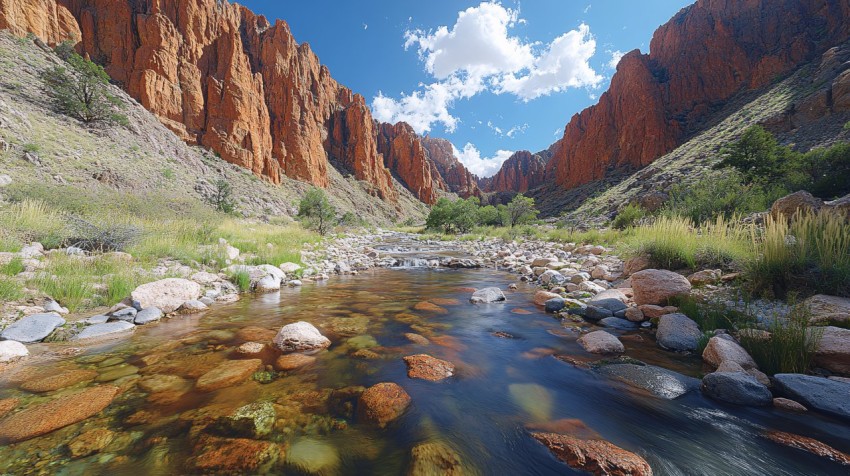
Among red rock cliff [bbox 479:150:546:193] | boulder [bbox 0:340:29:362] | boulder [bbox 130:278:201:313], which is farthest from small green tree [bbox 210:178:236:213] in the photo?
red rock cliff [bbox 479:150:546:193]

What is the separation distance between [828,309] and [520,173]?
14506 cm

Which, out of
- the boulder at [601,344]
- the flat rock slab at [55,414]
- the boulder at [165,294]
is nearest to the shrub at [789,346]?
the boulder at [601,344]

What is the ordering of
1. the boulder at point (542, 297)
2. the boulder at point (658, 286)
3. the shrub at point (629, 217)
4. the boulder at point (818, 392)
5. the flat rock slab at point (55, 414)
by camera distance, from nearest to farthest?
the flat rock slab at point (55, 414), the boulder at point (818, 392), the boulder at point (658, 286), the boulder at point (542, 297), the shrub at point (629, 217)

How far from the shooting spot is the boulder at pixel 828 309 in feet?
10.8

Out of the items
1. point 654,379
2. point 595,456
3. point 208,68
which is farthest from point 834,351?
point 208,68

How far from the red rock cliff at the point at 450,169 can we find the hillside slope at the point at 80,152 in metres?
117

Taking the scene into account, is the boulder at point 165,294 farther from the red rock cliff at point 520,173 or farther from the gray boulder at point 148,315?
the red rock cliff at point 520,173

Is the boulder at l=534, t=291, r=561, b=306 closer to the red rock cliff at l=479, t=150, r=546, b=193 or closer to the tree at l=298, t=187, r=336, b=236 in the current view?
the tree at l=298, t=187, r=336, b=236

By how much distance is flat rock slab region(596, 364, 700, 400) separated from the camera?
301 centimetres

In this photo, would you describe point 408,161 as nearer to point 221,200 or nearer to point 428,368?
point 221,200

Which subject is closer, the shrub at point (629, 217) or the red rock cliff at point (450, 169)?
the shrub at point (629, 217)

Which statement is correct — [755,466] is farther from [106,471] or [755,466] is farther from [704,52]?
[704,52]

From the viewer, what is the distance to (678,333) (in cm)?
406

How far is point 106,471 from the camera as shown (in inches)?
74.8
